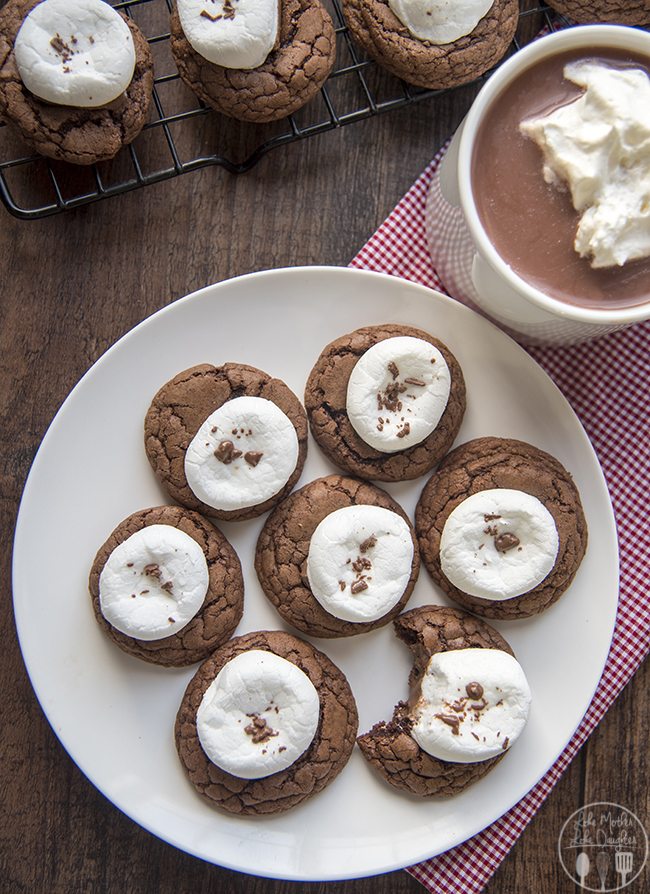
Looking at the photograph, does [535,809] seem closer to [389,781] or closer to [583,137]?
[389,781]

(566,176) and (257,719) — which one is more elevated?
(566,176)

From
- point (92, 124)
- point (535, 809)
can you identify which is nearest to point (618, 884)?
point (535, 809)

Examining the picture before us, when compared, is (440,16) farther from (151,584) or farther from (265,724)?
(265,724)

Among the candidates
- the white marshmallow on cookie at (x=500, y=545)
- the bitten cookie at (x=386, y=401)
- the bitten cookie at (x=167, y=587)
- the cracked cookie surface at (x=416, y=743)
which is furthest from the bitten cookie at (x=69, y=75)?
the cracked cookie surface at (x=416, y=743)

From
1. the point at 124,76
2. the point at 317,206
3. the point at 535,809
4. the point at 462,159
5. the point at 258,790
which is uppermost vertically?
the point at 124,76

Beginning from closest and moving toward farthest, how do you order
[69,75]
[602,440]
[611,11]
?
1. [69,75]
2. [611,11]
3. [602,440]

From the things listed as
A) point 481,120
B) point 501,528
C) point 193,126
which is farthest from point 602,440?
point 193,126

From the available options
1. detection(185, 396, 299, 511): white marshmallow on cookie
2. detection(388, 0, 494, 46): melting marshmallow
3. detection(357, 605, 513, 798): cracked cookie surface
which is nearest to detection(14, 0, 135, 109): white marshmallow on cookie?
detection(388, 0, 494, 46): melting marshmallow
